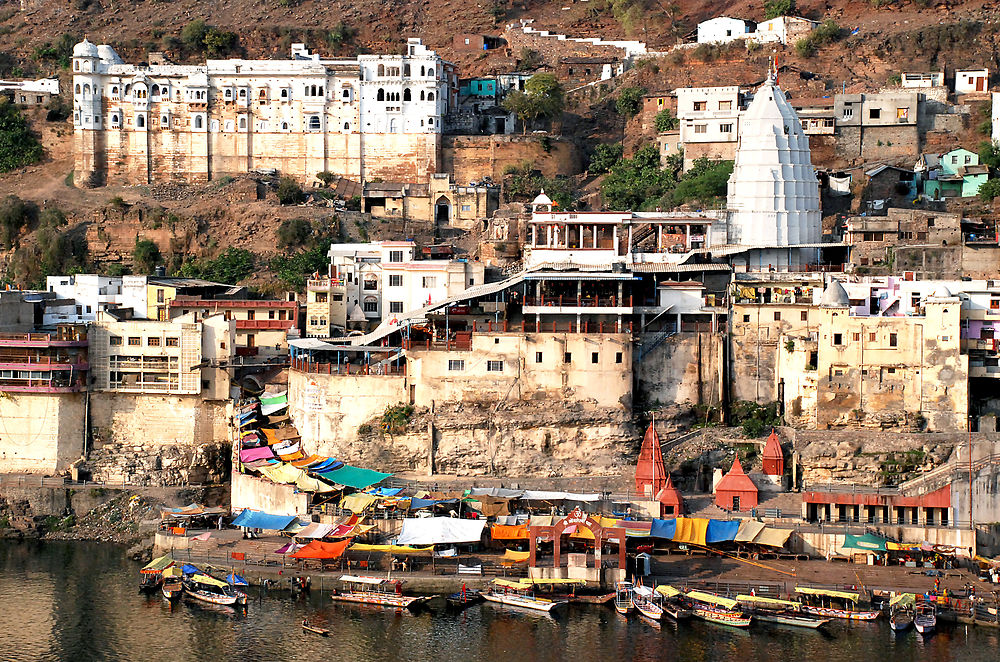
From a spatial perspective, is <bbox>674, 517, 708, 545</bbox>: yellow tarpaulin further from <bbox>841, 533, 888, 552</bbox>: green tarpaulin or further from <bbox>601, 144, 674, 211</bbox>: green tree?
<bbox>601, 144, 674, 211</bbox>: green tree

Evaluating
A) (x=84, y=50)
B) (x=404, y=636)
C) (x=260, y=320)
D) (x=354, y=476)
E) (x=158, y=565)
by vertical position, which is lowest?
(x=404, y=636)

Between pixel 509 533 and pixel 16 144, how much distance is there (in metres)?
44.8

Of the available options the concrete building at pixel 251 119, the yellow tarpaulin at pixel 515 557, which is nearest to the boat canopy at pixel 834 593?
the yellow tarpaulin at pixel 515 557

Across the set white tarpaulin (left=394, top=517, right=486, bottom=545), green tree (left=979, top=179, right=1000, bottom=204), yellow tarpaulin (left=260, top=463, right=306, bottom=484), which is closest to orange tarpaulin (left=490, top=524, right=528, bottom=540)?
white tarpaulin (left=394, top=517, right=486, bottom=545)

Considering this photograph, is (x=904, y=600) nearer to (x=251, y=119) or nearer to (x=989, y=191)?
(x=989, y=191)

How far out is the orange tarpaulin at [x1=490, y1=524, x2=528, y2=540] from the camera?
1953 inches

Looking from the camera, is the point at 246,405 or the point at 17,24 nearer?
the point at 246,405

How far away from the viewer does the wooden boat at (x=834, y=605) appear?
148 feet

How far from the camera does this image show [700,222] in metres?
60.1

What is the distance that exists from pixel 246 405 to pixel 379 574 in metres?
10.8

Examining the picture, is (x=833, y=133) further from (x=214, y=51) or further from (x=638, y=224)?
(x=214, y=51)

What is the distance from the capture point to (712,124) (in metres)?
76.2

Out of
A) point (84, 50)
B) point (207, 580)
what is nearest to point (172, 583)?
point (207, 580)

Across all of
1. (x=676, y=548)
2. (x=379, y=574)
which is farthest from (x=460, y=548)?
(x=676, y=548)
